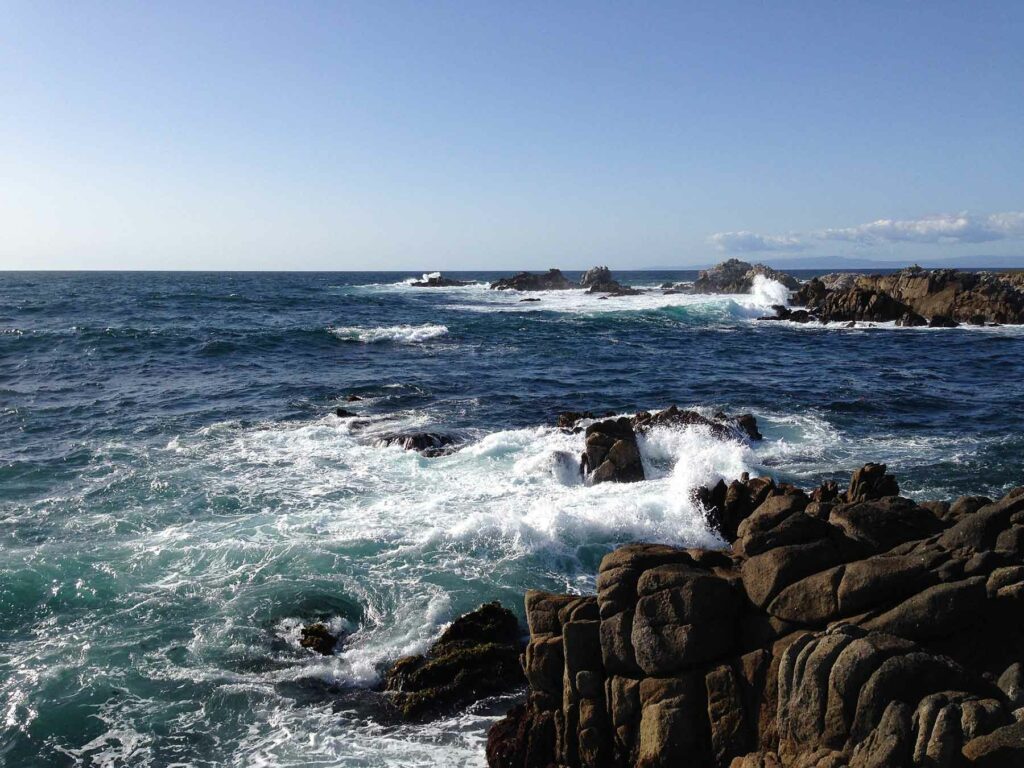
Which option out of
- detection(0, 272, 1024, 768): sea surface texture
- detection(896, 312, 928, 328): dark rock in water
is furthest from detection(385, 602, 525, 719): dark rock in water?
detection(896, 312, 928, 328): dark rock in water

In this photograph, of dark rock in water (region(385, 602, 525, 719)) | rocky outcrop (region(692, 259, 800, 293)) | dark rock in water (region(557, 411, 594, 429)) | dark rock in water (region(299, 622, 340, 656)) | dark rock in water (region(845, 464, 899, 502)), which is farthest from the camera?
rocky outcrop (region(692, 259, 800, 293))

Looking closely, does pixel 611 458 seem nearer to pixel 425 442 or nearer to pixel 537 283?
pixel 425 442

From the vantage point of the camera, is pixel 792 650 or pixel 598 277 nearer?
pixel 792 650

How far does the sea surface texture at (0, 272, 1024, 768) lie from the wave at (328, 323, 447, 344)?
545cm

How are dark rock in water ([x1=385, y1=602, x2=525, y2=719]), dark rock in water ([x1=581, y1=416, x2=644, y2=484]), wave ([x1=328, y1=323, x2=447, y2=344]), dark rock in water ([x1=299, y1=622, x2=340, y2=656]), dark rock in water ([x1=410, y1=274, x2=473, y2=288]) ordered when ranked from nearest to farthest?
dark rock in water ([x1=385, y1=602, x2=525, y2=719])
dark rock in water ([x1=299, y1=622, x2=340, y2=656])
dark rock in water ([x1=581, y1=416, x2=644, y2=484])
wave ([x1=328, y1=323, x2=447, y2=344])
dark rock in water ([x1=410, y1=274, x2=473, y2=288])

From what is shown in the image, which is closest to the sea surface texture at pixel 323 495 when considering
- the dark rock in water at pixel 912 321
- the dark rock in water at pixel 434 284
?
the dark rock in water at pixel 912 321

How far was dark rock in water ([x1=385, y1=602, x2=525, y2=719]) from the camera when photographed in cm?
1125

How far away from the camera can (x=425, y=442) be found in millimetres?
24391

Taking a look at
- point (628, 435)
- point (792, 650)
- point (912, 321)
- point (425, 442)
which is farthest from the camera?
point (912, 321)

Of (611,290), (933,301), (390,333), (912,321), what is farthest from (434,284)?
(912,321)

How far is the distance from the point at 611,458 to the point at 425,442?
6.82m

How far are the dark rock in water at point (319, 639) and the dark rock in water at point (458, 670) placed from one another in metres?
1.50

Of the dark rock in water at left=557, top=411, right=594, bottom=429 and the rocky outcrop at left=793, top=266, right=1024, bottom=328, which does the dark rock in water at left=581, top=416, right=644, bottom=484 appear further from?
the rocky outcrop at left=793, top=266, right=1024, bottom=328

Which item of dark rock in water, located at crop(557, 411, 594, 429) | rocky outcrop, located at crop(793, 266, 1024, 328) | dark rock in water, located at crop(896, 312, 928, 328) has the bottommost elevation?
dark rock in water, located at crop(557, 411, 594, 429)
